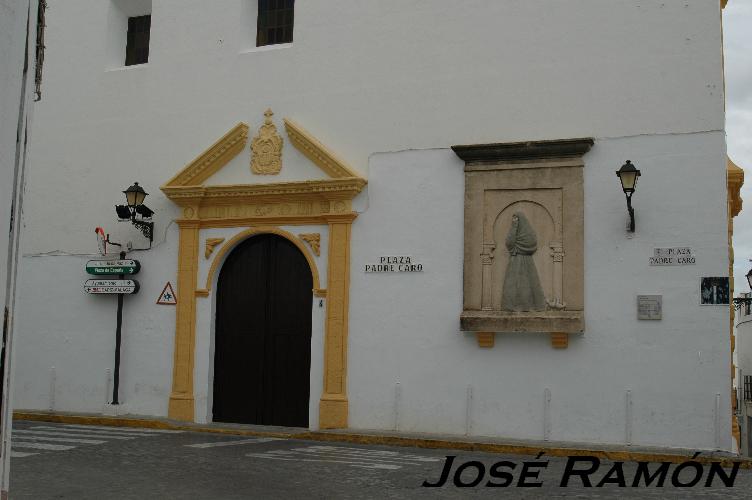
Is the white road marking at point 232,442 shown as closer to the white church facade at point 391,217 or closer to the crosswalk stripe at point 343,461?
the crosswalk stripe at point 343,461

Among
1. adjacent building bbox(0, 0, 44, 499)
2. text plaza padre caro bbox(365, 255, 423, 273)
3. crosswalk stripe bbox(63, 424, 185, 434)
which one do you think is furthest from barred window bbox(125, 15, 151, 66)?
adjacent building bbox(0, 0, 44, 499)

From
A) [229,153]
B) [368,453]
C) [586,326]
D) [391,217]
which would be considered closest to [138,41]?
[229,153]

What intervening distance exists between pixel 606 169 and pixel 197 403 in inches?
322

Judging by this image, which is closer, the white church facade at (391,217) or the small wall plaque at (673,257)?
the small wall plaque at (673,257)

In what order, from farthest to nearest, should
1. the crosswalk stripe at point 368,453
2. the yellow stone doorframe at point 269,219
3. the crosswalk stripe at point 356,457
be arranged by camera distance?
the yellow stone doorframe at point 269,219 → the crosswalk stripe at point 368,453 → the crosswalk stripe at point 356,457

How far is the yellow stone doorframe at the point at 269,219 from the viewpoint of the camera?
581 inches

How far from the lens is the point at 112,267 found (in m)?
16.6

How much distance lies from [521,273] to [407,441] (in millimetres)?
3138

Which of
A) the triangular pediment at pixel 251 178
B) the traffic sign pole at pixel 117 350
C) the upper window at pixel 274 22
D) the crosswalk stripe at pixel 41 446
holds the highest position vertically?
the upper window at pixel 274 22

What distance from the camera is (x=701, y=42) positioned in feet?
43.1

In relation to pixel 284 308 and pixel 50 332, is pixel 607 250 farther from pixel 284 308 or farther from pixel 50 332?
pixel 50 332

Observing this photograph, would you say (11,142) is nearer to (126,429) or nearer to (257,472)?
(257,472)

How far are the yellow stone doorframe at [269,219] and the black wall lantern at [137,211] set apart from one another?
49 centimetres

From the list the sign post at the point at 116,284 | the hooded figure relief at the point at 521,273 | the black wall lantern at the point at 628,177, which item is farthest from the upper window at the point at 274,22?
the black wall lantern at the point at 628,177
